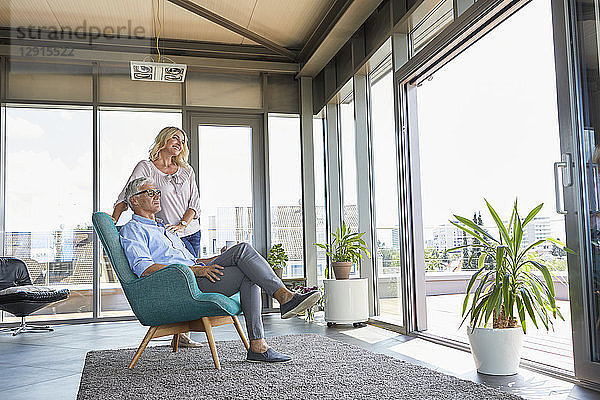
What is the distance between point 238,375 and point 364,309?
230 cm

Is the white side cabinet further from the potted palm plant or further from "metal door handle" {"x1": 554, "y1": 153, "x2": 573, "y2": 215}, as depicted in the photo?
"metal door handle" {"x1": 554, "y1": 153, "x2": 573, "y2": 215}

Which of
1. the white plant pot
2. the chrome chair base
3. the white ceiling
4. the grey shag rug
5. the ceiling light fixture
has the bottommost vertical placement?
the chrome chair base

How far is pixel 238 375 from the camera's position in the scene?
3.04 m

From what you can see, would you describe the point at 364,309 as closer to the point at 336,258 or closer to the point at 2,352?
the point at 336,258

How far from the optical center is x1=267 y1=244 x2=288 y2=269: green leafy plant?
669 cm

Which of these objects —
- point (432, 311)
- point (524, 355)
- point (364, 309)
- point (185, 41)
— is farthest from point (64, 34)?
point (524, 355)

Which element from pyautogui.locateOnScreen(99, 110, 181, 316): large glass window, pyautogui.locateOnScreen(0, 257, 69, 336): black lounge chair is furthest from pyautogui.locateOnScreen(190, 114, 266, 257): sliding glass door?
pyautogui.locateOnScreen(0, 257, 69, 336): black lounge chair

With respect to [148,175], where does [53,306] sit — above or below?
below

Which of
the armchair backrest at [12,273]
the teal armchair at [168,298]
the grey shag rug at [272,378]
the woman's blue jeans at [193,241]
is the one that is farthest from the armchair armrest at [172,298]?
the armchair backrest at [12,273]

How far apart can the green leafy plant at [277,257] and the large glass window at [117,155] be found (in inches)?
64.3

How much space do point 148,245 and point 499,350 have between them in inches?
79.7

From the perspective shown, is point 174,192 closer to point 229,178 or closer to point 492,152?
point 492,152

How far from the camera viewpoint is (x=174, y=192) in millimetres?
4117

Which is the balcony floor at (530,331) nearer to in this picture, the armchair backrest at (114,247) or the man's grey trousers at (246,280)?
the man's grey trousers at (246,280)
